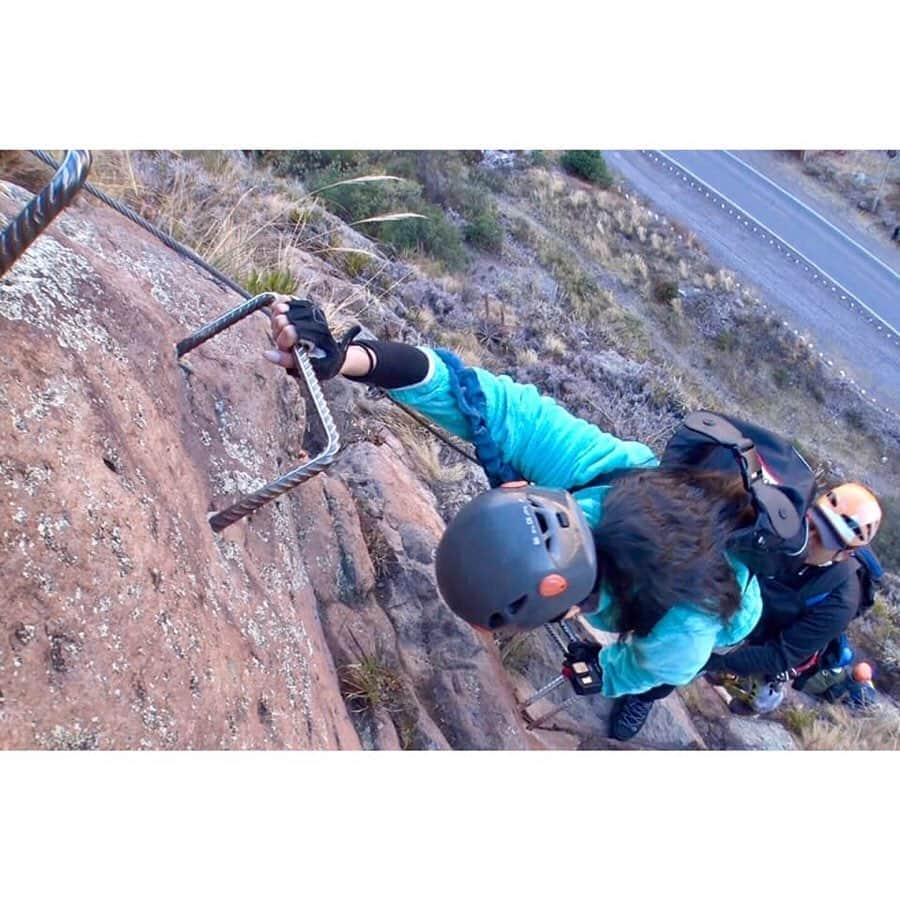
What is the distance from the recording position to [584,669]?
262 centimetres

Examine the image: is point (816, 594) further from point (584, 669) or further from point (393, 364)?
point (393, 364)

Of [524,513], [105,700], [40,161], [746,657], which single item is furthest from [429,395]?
[746,657]

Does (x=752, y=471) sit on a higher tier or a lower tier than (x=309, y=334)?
higher

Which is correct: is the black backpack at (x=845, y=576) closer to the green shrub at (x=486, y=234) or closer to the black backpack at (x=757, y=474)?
the black backpack at (x=757, y=474)

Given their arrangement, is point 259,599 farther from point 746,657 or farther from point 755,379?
point 755,379

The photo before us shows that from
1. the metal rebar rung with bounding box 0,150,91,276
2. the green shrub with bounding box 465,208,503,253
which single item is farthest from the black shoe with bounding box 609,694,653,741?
the green shrub with bounding box 465,208,503,253

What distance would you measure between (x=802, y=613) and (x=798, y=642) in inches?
5.0

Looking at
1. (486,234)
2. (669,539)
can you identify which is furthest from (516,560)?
(486,234)

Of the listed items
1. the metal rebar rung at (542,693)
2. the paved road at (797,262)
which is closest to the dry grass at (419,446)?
the metal rebar rung at (542,693)

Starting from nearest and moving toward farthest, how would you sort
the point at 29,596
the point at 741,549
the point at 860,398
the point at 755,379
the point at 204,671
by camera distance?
the point at 29,596
the point at 204,671
the point at 741,549
the point at 860,398
the point at 755,379

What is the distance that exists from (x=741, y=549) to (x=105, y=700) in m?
1.50

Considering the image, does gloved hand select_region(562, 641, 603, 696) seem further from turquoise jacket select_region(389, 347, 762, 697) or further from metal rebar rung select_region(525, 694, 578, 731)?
metal rebar rung select_region(525, 694, 578, 731)

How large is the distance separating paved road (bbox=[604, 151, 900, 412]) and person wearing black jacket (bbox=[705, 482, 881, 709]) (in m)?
3.12

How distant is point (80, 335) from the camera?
68.4 inches
